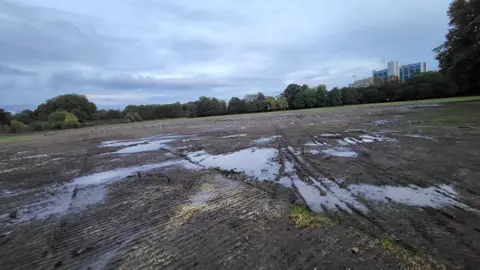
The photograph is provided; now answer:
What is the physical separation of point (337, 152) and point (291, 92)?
353ft

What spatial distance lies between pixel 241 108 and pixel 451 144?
91983 mm

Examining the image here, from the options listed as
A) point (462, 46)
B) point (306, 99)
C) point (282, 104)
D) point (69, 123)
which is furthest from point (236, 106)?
point (462, 46)

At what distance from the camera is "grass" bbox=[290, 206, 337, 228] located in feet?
14.7

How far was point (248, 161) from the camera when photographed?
34.4 ft

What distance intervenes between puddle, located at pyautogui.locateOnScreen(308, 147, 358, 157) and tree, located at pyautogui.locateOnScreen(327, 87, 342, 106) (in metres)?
87.0

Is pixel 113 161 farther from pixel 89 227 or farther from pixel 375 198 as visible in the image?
pixel 375 198

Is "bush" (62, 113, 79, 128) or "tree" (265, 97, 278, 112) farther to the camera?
"tree" (265, 97, 278, 112)

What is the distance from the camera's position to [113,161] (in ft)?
42.8

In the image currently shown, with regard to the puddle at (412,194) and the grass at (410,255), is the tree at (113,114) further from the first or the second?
the grass at (410,255)

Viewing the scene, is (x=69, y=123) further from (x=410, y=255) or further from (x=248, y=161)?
(x=410, y=255)

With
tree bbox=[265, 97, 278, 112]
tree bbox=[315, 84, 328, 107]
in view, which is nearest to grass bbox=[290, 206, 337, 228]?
tree bbox=[315, 84, 328, 107]

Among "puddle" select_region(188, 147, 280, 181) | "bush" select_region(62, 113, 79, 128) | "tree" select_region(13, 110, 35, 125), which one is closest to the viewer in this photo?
"puddle" select_region(188, 147, 280, 181)

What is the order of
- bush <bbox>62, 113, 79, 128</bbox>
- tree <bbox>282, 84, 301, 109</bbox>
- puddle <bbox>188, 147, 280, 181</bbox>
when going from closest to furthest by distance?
puddle <bbox>188, 147, 280, 181</bbox> → bush <bbox>62, 113, 79, 128</bbox> → tree <bbox>282, 84, 301, 109</bbox>

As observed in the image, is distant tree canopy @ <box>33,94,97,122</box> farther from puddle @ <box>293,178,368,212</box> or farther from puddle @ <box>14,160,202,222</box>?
puddle @ <box>293,178,368,212</box>
